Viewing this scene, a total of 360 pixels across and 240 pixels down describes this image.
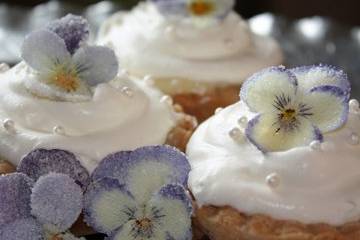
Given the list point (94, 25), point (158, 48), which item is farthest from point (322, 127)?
point (94, 25)

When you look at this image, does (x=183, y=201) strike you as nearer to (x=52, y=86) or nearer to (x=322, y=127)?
(x=322, y=127)

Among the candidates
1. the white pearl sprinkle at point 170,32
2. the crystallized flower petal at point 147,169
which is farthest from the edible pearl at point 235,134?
the white pearl sprinkle at point 170,32

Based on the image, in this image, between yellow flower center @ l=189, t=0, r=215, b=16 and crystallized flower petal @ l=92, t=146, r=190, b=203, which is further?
yellow flower center @ l=189, t=0, r=215, b=16

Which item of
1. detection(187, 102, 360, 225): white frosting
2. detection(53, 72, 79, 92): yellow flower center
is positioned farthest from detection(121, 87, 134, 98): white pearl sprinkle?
detection(187, 102, 360, 225): white frosting

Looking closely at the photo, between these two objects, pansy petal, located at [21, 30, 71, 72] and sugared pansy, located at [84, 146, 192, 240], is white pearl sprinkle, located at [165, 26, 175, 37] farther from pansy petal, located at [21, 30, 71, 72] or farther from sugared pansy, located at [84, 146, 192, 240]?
sugared pansy, located at [84, 146, 192, 240]

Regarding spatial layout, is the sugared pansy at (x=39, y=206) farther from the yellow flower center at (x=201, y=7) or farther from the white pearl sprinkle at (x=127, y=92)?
the yellow flower center at (x=201, y=7)
